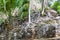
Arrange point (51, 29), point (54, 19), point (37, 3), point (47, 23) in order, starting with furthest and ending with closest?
point (37, 3) < point (54, 19) < point (47, 23) < point (51, 29)

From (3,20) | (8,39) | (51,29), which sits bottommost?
(8,39)

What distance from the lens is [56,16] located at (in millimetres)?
6199

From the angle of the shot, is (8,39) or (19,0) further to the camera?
(19,0)

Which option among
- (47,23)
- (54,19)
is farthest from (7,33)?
(54,19)

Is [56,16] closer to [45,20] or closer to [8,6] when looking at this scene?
[45,20]

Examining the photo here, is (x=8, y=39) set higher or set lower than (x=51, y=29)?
lower

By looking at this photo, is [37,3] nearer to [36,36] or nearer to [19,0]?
[19,0]

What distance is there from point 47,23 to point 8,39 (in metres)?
1.54

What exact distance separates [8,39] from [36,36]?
993 mm

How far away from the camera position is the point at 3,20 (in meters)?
5.27

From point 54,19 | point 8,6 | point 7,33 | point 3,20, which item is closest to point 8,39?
point 7,33

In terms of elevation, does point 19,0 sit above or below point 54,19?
above

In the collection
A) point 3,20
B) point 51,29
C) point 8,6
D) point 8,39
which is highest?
point 8,6

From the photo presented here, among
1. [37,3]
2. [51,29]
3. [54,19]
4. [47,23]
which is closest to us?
[51,29]
